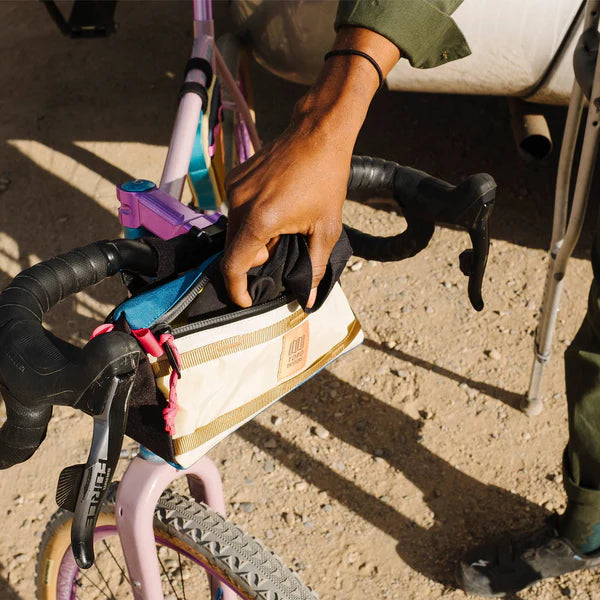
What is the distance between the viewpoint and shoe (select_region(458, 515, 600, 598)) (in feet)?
6.14

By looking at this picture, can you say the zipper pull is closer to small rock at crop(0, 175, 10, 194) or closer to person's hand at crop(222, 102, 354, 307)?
person's hand at crop(222, 102, 354, 307)

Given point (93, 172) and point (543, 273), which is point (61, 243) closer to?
point (93, 172)

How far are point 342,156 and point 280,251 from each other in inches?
7.5

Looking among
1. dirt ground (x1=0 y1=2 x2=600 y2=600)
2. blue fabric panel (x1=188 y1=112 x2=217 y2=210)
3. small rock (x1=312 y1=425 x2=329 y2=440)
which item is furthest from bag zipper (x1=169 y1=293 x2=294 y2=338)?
small rock (x1=312 y1=425 x2=329 y2=440)

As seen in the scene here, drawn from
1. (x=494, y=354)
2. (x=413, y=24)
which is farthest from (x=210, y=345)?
(x=494, y=354)

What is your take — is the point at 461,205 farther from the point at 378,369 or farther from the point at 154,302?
the point at 378,369

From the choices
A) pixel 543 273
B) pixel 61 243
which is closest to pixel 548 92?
pixel 543 273

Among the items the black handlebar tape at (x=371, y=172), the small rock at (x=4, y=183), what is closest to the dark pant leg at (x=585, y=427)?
the black handlebar tape at (x=371, y=172)

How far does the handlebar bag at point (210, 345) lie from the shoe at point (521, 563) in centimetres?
111

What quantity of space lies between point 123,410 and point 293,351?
0.38m

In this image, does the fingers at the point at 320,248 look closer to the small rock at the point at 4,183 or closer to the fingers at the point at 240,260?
the fingers at the point at 240,260

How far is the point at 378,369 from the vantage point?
254 centimetres

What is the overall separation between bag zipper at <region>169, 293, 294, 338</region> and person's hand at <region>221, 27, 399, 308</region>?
2 centimetres

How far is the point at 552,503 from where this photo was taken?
2131 millimetres
